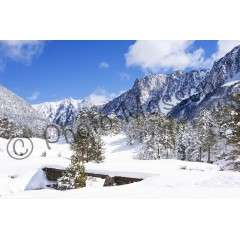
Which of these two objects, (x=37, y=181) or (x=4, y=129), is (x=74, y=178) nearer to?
(x=37, y=181)

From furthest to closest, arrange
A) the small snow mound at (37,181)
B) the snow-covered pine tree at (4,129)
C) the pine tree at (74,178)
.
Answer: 1. the snow-covered pine tree at (4,129)
2. the small snow mound at (37,181)
3. the pine tree at (74,178)

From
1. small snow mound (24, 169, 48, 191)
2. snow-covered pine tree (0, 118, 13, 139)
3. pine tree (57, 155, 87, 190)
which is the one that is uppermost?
snow-covered pine tree (0, 118, 13, 139)

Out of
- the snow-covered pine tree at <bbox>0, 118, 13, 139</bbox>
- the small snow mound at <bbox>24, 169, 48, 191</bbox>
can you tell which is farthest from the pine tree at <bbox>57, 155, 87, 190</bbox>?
the snow-covered pine tree at <bbox>0, 118, 13, 139</bbox>

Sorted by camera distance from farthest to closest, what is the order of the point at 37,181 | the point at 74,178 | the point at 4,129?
the point at 4,129 < the point at 37,181 < the point at 74,178

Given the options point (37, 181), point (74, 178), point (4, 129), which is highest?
point (4, 129)

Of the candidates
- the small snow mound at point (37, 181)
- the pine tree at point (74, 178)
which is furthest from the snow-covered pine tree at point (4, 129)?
the pine tree at point (74, 178)

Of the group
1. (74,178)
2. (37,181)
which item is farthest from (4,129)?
(74,178)

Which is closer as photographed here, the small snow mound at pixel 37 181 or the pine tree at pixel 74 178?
the pine tree at pixel 74 178

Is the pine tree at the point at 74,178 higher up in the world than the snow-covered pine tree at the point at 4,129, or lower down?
lower down

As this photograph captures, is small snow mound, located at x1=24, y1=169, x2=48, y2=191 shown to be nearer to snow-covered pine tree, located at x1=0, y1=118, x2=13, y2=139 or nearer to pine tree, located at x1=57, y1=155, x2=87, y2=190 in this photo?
pine tree, located at x1=57, y1=155, x2=87, y2=190

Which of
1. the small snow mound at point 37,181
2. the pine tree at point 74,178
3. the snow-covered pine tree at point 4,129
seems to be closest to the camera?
the pine tree at point 74,178

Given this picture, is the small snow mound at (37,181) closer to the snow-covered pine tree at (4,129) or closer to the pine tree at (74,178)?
the pine tree at (74,178)

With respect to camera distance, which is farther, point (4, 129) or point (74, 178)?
point (4, 129)

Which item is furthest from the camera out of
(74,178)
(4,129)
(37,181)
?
(4,129)
